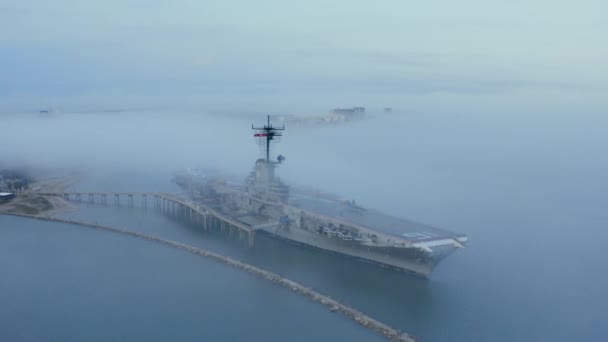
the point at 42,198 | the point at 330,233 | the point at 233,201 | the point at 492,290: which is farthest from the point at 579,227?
the point at 42,198

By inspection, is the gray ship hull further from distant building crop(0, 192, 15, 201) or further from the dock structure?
distant building crop(0, 192, 15, 201)

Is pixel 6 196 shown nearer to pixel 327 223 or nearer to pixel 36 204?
pixel 36 204

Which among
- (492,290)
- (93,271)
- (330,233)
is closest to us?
(492,290)

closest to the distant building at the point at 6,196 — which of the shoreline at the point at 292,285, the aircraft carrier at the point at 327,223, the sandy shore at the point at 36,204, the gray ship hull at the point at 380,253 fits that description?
the sandy shore at the point at 36,204

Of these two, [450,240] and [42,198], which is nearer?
[450,240]

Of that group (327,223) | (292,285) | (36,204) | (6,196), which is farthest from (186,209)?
(292,285)

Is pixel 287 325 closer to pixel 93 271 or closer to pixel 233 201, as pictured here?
pixel 93 271

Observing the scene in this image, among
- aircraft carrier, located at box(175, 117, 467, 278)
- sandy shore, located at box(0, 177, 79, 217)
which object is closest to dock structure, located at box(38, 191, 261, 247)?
aircraft carrier, located at box(175, 117, 467, 278)
